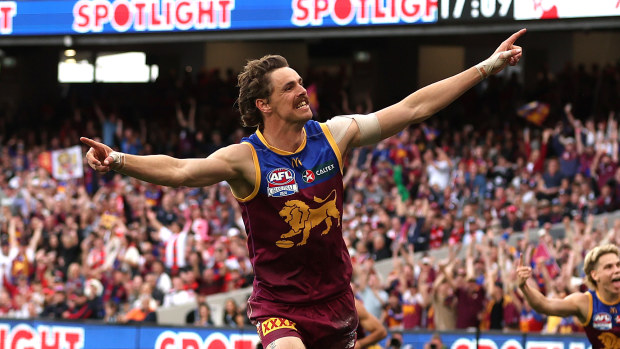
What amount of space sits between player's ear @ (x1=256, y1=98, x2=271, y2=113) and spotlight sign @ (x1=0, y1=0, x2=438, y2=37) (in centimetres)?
985

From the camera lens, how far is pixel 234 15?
16.9 metres

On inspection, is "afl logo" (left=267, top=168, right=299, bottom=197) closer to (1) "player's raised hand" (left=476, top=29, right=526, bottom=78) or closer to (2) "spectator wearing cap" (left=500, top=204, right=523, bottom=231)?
(1) "player's raised hand" (left=476, top=29, right=526, bottom=78)

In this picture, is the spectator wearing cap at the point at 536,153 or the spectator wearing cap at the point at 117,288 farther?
the spectator wearing cap at the point at 536,153

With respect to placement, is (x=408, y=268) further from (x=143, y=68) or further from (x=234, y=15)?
(x=143, y=68)

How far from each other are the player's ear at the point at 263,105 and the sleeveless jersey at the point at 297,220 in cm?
13

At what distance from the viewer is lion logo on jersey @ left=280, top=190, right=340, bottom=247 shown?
5.71 meters

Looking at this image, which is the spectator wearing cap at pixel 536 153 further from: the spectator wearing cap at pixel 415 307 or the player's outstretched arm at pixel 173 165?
the player's outstretched arm at pixel 173 165

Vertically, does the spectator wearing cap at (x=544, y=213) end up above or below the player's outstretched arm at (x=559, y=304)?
above

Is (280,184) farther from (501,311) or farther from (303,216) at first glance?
(501,311)

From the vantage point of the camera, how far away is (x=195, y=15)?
55.4 feet

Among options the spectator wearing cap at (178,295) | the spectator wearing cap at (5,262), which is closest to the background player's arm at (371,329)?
the spectator wearing cap at (178,295)

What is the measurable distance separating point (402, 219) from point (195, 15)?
4.54 m

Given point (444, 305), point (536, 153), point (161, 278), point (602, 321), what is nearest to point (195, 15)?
point (161, 278)

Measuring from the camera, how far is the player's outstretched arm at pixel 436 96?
5.85 metres
